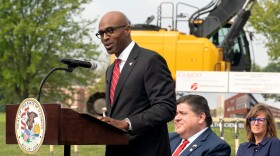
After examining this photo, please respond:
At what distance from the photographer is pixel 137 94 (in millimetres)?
4535

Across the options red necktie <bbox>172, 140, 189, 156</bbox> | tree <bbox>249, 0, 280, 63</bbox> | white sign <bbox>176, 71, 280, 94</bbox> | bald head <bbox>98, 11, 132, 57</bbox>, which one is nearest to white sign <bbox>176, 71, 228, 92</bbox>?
white sign <bbox>176, 71, 280, 94</bbox>

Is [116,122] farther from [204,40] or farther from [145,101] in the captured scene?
[204,40]

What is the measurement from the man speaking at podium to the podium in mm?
214

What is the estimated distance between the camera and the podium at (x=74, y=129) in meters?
4.07

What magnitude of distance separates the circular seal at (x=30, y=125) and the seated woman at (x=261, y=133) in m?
3.01

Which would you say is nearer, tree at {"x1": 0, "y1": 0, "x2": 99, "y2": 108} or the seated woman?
the seated woman

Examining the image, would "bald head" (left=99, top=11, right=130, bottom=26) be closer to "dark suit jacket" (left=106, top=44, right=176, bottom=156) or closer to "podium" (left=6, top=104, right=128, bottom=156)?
"dark suit jacket" (left=106, top=44, right=176, bottom=156)

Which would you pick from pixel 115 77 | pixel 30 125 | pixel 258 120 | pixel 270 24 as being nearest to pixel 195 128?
pixel 258 120

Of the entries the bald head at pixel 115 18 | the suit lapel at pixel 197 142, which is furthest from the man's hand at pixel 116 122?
the suit lapel at pixel 197 142

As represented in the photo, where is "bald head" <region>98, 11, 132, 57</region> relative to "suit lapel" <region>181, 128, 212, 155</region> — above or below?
above

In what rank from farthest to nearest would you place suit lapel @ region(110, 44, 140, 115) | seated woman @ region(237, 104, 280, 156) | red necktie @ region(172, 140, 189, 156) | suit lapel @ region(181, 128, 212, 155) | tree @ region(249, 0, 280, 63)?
tree @ region(249, 0, 280, 63), seated woman @ region(237, 104, 280, 156), red necktie @ region(172, 140, 189, 156), suit lapel @ region(181, 128, 212, 155), suit lapel @ region(110, 44, 140, 115)

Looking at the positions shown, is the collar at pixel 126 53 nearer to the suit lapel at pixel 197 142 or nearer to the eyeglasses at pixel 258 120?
the suit lapel at pixel 197 142

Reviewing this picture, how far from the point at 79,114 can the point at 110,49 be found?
54 cm

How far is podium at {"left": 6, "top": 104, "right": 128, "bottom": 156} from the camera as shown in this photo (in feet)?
13.4
